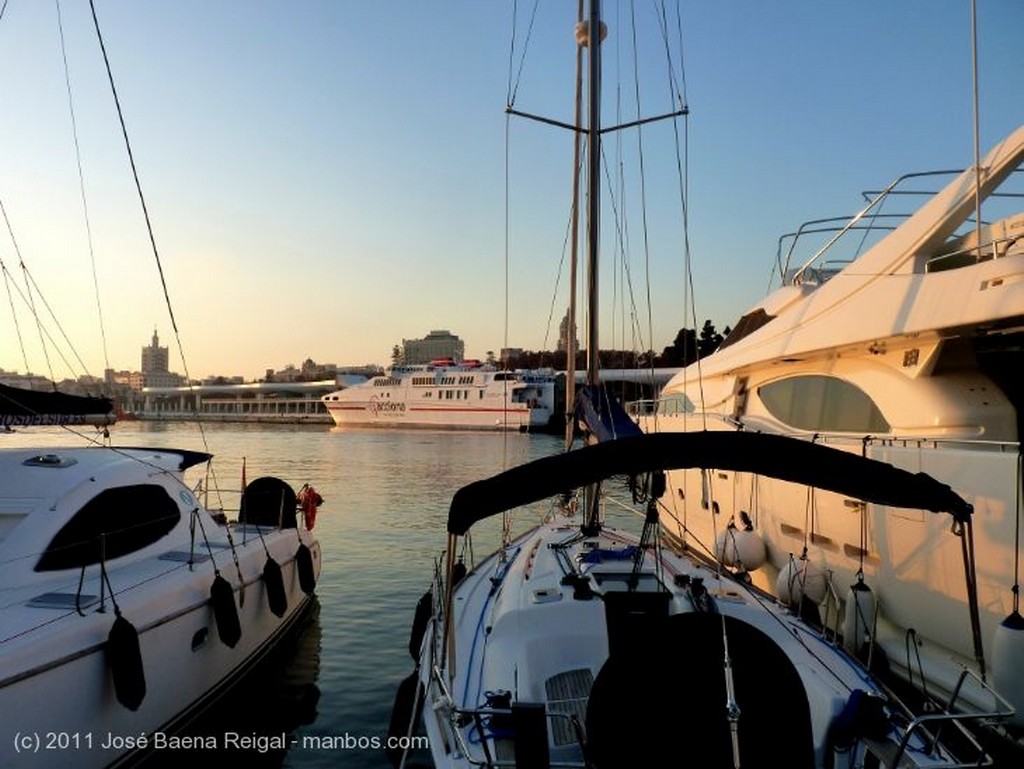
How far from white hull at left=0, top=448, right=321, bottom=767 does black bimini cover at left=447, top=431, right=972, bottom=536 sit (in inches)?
139

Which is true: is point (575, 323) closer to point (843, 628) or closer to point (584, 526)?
point (584, 526)

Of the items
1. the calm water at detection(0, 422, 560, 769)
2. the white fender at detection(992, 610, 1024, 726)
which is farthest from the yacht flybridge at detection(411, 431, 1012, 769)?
the calm water at detection(0, 422, 560, 769)

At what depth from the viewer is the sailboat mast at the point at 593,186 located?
10.8m

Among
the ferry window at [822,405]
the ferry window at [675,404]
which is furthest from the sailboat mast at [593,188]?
the ferry window at [675,404]

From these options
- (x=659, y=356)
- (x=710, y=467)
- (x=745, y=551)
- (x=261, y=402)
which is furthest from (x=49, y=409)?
(x=261, y=402)

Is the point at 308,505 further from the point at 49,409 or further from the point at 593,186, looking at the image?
the point at 593,186

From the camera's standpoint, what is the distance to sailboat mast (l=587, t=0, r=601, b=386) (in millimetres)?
10750

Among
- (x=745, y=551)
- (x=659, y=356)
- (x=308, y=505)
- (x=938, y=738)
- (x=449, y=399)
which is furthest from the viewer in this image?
(x=659, y=356)

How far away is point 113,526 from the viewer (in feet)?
27.3

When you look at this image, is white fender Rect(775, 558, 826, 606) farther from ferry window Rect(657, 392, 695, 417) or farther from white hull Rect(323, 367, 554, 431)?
white hull Rect(323, 367, 554, 431)

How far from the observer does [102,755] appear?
6262mm

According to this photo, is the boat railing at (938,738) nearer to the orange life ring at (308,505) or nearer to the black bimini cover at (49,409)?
the black bimini cover at (49,409)

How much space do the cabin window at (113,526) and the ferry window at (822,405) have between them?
9.74 metres

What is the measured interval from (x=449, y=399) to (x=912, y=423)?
75.9m
